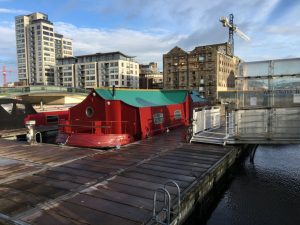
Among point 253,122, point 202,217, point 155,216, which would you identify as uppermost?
point 253,122

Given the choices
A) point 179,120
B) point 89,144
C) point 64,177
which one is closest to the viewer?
point 64,177

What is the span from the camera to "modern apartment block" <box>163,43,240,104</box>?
285 feet

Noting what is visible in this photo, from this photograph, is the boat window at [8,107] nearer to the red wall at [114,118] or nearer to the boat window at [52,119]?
the boat window at [52,119]

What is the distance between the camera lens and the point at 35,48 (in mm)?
157125

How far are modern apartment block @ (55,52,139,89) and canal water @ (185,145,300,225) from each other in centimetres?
10285

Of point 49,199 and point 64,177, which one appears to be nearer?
point 49,199

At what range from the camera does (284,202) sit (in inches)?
430

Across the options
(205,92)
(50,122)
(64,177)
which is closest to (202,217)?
(64,177)

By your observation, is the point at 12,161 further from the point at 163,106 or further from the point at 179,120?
the point at 179,120

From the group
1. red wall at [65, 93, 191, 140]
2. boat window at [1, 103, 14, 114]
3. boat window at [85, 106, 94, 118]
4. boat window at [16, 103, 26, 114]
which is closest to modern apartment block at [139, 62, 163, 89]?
boat window at [16, 103, 26, 114]

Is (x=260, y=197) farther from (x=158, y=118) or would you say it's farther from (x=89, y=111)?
(x=89, y=111)

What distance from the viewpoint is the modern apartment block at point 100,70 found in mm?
119938

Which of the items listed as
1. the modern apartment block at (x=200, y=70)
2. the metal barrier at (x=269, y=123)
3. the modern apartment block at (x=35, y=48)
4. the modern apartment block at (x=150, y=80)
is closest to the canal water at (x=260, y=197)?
the metal barrier at (x=269, y=123)

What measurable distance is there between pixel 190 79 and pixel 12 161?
8341cm
